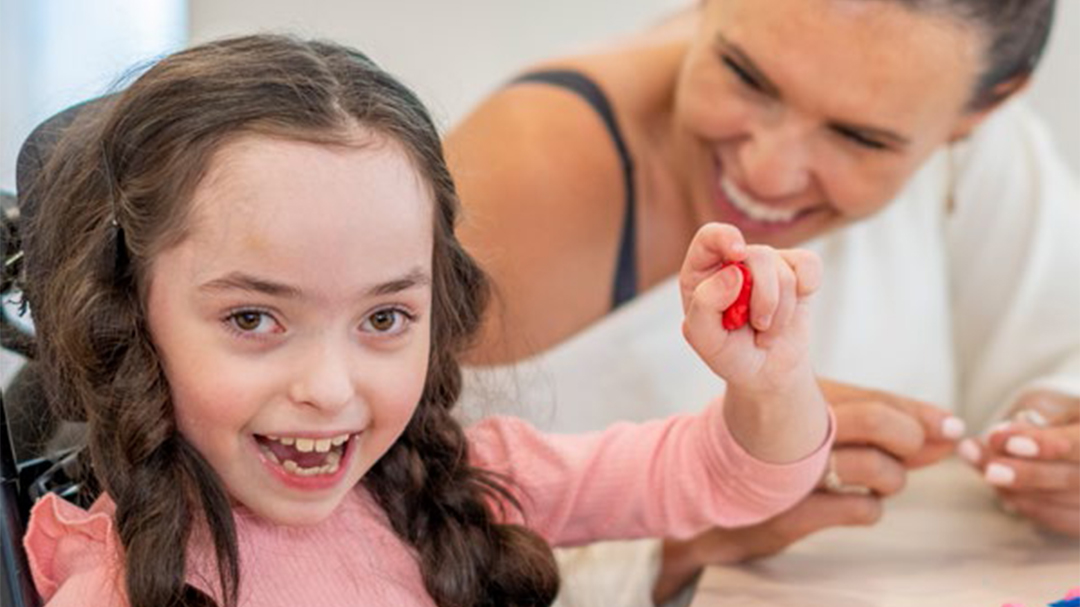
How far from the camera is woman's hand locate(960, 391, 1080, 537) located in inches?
39.2

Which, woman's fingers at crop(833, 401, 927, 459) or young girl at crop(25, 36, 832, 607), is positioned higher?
young girl at crop(25, 36, 832, 607)

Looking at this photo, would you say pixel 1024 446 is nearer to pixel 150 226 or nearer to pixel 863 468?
pixel 863 468

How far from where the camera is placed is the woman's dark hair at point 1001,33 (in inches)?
40.1

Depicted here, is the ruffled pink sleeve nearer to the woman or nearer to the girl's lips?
the girl's lips

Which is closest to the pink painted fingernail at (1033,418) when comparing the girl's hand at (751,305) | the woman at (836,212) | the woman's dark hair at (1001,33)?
the woman at (836,212)

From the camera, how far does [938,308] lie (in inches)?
54.5

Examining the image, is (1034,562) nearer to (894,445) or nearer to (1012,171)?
(894,445)

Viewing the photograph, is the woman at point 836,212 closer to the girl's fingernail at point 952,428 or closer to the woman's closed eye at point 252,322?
the girl's fingernail at point 952,428

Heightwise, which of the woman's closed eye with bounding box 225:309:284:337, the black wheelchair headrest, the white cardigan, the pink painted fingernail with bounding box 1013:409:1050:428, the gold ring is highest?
the black wheelchair headrest

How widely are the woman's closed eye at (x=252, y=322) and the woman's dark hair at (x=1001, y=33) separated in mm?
532

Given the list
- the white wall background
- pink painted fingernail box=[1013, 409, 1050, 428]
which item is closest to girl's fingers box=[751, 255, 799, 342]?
pink painted fingernail box=[1013, 409, 1050, 428]

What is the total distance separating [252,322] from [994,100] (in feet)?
2.15

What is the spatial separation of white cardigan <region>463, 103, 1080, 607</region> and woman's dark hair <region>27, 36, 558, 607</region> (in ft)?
1.70

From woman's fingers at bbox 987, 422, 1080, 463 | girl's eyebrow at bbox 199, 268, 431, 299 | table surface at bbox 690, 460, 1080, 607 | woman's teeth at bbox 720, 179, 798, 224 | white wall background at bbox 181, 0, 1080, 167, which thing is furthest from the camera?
white wall background at bbox 181, 0, 1080, 167
